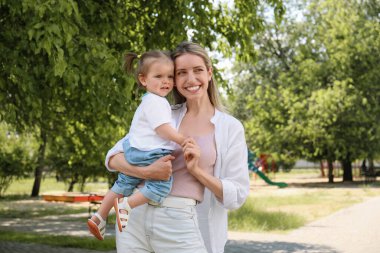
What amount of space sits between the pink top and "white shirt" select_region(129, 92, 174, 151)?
10 cm

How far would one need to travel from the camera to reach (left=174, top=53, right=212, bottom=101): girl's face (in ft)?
10.4

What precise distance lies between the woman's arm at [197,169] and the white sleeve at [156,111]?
0.22 metres

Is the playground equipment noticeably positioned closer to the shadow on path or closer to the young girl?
the shadow on path

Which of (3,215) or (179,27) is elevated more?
(179,27)

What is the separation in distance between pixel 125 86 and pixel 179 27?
6.34 feet

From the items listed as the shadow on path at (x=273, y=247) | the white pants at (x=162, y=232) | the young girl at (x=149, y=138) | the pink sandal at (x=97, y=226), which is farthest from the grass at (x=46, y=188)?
the white pants at (x=162, y=232)

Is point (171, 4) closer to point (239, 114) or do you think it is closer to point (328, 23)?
point (328, 23)

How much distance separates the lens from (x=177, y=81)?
126 inches

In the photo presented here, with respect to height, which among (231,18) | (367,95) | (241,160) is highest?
(367,95)

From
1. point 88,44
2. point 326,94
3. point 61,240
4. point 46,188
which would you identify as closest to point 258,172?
point 326,94

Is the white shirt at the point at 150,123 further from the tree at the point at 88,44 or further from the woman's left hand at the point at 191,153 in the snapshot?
the tree at the point at 88,44

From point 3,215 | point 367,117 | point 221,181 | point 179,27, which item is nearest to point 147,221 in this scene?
point 221,181

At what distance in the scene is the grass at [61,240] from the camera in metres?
11.4

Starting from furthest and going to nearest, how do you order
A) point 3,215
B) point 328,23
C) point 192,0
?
point 328,23, point 3,215, point 192,0
